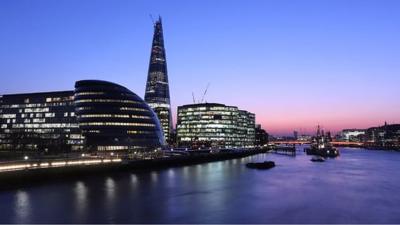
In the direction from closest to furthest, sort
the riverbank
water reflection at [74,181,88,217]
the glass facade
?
1. water reflection at [74,181,88,217]
2. the riverbank
3. the glass facade

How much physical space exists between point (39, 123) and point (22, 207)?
133706 mm

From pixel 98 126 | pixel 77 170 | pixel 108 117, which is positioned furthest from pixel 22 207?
pixel 98 126

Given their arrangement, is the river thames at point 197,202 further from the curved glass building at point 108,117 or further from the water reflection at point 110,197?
the curved glass building at point 108,117

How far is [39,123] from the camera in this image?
552 ft

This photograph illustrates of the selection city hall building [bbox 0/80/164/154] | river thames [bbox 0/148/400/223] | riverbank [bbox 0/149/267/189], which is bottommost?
river thames [bbox 0/148/400/223]

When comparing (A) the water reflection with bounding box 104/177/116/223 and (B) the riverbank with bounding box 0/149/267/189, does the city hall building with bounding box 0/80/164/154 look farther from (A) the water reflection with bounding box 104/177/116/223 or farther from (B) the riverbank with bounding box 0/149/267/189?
(A) the water reflection with bounding box 104/177/116/223

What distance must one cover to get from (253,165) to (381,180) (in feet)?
128

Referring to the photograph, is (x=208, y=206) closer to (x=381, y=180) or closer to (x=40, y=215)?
(x=40, y=215)

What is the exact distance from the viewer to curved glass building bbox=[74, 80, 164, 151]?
457 ft

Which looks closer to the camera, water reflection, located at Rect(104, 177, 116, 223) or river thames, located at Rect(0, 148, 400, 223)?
river thames, located at Rect(0, 148, 400, 223)

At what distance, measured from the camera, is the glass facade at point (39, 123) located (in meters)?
145

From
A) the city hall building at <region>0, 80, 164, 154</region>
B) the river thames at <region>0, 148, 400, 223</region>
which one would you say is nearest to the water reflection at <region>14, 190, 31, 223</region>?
the river thames at <region>0, 148, 400, 223</region>

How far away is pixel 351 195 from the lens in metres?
60.2

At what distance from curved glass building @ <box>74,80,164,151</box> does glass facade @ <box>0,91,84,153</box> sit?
8.71 metres
